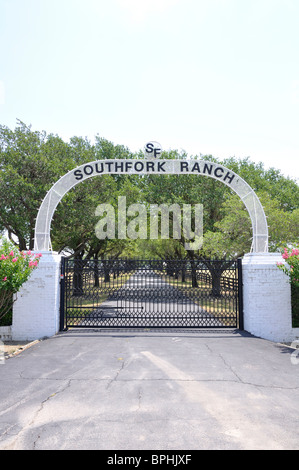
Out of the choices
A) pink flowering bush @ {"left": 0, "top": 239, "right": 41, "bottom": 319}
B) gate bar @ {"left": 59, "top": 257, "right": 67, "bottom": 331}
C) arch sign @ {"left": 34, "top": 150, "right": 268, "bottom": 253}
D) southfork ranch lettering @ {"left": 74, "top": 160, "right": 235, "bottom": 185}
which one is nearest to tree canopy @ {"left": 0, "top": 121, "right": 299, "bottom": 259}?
arch sign @ {"left": 34, "top": 150, "right": 268, "bottom": 253}

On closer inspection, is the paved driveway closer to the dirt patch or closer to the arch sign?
the dirt patch

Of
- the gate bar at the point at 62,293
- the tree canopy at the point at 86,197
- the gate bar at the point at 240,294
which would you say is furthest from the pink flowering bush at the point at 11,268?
the tree canopy at the point at 86,197

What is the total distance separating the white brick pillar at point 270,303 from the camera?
30.9 feet

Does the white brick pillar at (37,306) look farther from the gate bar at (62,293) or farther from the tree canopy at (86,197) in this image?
the tree canopy at (86,197)

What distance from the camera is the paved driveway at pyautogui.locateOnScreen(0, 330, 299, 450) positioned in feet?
12.1

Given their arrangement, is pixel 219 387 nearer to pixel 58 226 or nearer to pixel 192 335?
pixel 192 335

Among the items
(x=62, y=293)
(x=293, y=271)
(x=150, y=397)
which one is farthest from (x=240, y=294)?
(x=150, y=397)

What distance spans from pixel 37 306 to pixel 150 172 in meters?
5.80

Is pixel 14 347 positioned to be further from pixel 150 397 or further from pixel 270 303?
pixel 270 303

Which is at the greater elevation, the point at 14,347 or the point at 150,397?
the point at 150,397

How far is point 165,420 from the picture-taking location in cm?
411

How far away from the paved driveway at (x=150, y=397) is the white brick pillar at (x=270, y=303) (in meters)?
1.13

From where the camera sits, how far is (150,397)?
16.1 ft
